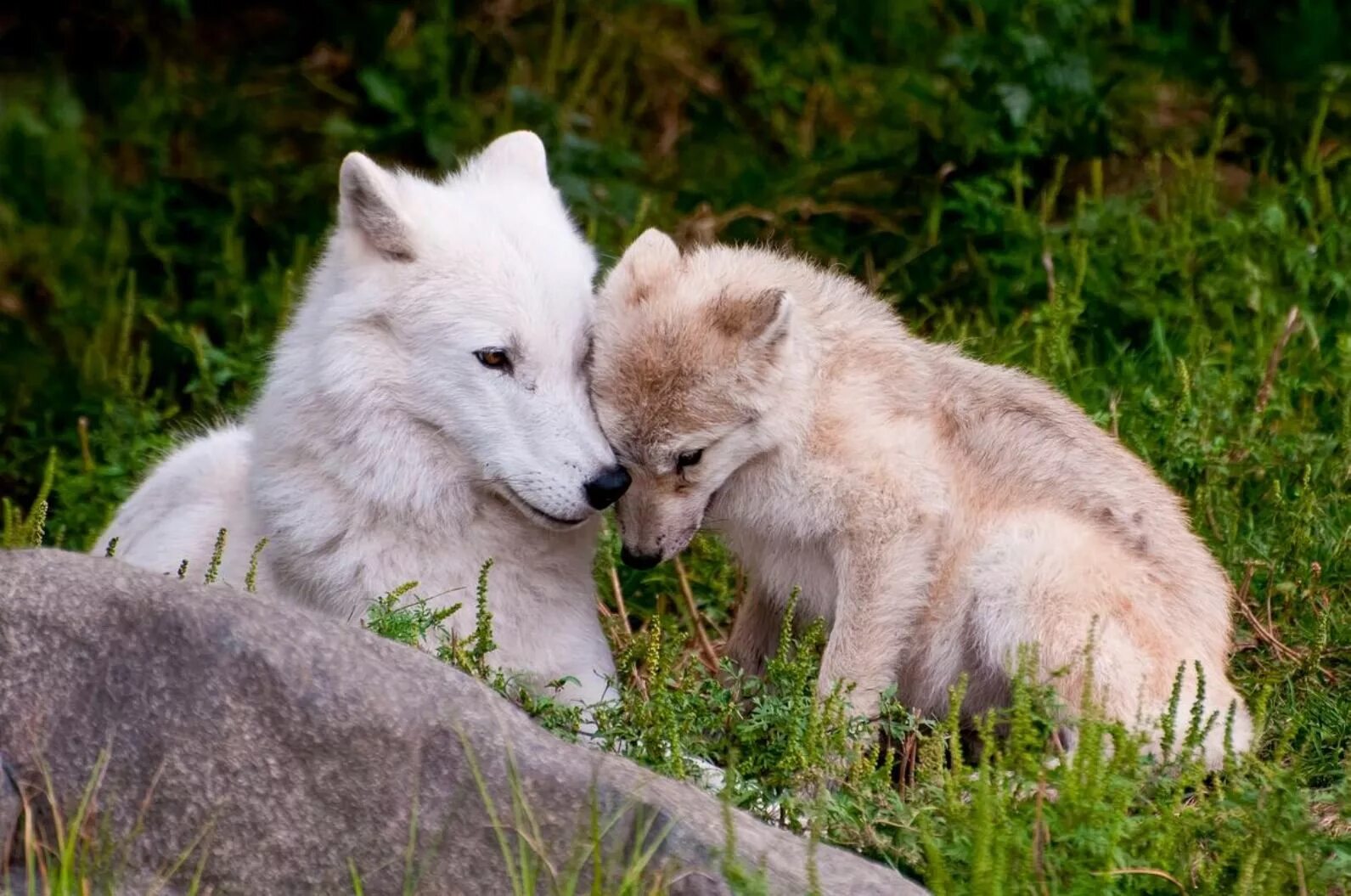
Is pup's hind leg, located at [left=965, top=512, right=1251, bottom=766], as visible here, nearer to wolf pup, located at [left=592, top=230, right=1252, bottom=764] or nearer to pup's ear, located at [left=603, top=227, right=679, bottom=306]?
wolf pup, located at [left=592, top=230, right=1252, bottom=764]

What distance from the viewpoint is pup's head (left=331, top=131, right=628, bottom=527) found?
493 cm

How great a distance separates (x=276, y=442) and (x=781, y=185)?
4432 mm

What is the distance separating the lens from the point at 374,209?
509 centimetres

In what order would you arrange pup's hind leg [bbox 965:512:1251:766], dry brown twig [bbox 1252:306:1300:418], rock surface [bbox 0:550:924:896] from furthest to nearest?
dry brown twig [bbox 1252:306:1300:418] < pup's hind leg [bbox 965:512:1251:766] < rock surface [bbox 0:550:924:896]

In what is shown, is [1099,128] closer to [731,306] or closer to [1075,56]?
[1075,56]

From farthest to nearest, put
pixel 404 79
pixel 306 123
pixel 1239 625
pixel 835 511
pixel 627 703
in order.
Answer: pixel 306 123
pixel 404 79
pixel 1239 625
pixel 835 511
pixel 627 703

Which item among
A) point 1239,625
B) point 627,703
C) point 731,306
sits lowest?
point 1239,625

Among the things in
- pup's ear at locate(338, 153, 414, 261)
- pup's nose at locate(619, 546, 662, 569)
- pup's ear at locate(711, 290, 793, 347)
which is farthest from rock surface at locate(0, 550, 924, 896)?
pup's ear at locate(711, 290, 793, 347)

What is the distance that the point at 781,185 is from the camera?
9078 mm

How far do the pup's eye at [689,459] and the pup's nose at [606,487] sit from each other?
0.87 feet

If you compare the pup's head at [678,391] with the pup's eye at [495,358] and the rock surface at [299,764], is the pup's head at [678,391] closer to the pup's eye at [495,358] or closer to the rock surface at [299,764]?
the pup's eye at [495,358]

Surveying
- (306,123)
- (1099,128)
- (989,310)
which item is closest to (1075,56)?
(1099,128)

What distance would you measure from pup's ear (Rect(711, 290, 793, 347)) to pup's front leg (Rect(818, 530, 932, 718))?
0.66 m

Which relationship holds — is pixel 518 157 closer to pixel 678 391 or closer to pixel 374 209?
pixel 374 209
